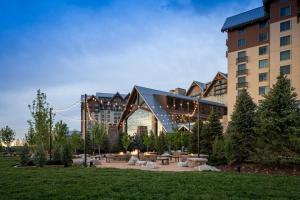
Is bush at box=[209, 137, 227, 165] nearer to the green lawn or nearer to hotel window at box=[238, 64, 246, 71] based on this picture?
the green lawn

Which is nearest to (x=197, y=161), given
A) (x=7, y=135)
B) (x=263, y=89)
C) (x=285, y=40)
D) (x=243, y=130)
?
(x=243, y=130)

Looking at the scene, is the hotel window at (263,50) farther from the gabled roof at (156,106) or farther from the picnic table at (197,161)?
the picnic table at (197,161)

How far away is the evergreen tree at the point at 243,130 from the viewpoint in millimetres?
18516

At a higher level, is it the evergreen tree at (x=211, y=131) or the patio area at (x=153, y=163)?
the evergreen tree at (x=211, y=131)

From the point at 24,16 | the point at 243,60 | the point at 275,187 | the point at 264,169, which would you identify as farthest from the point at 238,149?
the point at 243,60

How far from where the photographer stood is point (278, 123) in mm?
15633

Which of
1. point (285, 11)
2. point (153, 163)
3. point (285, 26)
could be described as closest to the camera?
point (153, 163)

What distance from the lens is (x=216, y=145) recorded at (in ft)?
65.0

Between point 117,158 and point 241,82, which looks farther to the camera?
point 241,82

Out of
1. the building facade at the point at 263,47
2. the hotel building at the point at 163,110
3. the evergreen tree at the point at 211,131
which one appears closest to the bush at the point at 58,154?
the evergreen tree at the point at 211,131

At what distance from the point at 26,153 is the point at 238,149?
1351cm

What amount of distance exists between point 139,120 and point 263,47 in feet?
82.4

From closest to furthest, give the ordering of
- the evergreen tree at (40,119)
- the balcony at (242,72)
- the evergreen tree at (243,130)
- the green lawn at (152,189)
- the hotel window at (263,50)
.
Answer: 1. the green lawn at (152,189)
2. the evergreen tree at (243,130)
3. the evergreen tree at (40,119)
4. the hotel window at (263,50)
5. the balcony at (242,72)

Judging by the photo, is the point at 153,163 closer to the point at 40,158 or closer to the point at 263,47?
the point at 40,158
